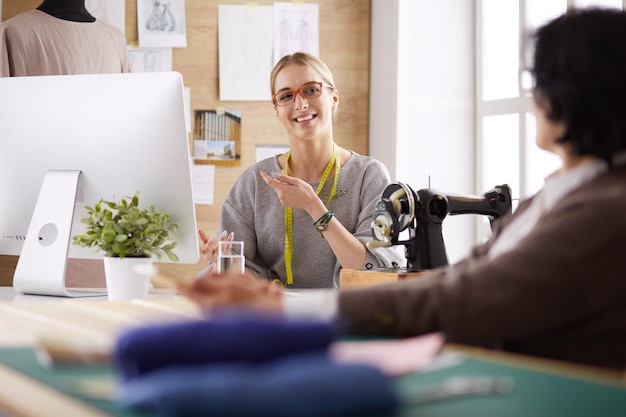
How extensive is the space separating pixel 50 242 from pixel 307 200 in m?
0.66

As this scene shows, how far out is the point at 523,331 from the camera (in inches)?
33.7

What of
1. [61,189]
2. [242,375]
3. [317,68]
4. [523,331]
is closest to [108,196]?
[61,189]

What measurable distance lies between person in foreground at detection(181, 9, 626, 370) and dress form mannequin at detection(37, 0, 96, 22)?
6.65 feet

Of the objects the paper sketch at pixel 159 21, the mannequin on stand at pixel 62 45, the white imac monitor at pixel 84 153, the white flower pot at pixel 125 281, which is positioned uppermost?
the paper sketch at pixel 159 21

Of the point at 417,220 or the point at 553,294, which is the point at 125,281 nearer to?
the point at 417,220

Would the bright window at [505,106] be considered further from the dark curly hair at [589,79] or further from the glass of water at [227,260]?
the dark curly hair at [589,79]

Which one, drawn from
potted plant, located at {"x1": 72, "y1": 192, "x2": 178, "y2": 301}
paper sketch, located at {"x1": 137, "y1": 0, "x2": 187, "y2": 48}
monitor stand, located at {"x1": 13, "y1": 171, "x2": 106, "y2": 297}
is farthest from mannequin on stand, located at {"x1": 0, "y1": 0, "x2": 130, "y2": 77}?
potted plant, located at {"x1": 72, "y1": 192, "x2": 178, "y2": 301}

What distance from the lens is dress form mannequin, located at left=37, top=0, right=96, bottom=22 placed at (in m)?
2.72

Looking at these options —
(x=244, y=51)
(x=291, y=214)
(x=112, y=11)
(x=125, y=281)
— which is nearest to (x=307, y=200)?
(x=291, y=214)

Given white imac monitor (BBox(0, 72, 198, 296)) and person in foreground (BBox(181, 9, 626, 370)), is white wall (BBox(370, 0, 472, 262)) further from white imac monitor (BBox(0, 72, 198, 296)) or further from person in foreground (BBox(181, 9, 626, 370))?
person in foreground (BBox(181, 9, 626, 370))

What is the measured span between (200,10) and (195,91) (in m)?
0.35

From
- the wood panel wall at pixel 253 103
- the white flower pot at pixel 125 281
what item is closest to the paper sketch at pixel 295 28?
the wood panel wall at pixel 253 103

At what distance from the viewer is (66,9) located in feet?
8.94

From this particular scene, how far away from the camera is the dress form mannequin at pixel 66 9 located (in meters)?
2.72
